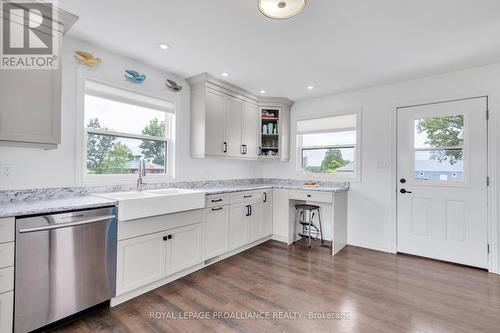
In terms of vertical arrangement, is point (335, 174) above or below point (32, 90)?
below

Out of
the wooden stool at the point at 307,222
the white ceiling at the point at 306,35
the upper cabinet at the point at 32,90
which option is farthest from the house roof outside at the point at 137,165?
the wooden stool at the point at 307,222

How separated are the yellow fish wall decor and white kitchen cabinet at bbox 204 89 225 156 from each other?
1.33 meters

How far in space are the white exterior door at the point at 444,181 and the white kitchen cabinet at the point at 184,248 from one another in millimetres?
2867

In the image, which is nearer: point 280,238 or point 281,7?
point 281,7

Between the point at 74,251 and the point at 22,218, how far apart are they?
425mm

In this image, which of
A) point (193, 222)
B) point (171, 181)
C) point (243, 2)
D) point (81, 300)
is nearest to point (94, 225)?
point (81, 300)

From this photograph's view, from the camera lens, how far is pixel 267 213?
3.86 m

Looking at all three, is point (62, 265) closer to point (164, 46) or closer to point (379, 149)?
point (164, 46)

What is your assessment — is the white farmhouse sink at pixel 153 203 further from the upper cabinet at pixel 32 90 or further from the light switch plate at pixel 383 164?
the light switch plate at pixel 383 164

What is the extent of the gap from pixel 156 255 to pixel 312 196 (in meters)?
2.27

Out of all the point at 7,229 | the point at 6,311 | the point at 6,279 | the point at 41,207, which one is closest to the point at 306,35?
the point at 41,207

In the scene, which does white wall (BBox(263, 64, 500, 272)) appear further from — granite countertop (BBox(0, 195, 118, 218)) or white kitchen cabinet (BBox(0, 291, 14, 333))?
white kitchen cabinet (BBox(0, 291, 14, 333))

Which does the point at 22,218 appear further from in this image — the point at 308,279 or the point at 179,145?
the point at 308,279

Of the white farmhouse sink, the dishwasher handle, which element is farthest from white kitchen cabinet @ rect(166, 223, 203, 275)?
the dishwasher handle
